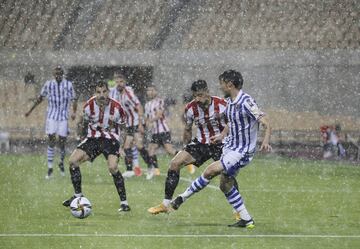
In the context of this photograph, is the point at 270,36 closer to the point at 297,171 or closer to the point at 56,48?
the point at 56,48

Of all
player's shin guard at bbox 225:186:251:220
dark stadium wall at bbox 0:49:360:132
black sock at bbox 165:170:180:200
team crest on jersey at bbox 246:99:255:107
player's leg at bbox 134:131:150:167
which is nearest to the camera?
team crest on jersey at bbox 246:99:255:107

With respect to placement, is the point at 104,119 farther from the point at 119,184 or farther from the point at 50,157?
the point at 50,157

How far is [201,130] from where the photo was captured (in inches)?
537

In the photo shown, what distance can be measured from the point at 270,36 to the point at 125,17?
6.80m

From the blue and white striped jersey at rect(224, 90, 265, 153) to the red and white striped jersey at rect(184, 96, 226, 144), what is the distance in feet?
4.81

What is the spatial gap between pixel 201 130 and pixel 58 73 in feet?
24.1

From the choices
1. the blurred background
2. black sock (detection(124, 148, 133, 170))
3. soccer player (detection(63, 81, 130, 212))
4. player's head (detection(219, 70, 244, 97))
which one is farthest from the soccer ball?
the blurred background

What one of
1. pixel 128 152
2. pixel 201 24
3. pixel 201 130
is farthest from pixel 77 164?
pixel 201 24

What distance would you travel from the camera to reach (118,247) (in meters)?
10.2

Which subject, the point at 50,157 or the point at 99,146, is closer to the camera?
the point at 99,146

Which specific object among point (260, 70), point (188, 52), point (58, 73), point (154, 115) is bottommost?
point (154, 115)

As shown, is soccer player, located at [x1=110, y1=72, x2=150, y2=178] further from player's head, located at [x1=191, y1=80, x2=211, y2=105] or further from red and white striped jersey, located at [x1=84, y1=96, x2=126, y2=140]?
player's head, located at [x1=191, y1=80, x2=211, y2=105]

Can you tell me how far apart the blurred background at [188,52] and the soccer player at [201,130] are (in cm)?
2079

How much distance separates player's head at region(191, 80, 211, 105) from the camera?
43.3 feet
